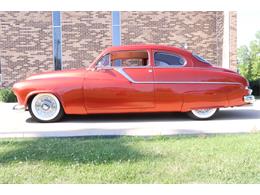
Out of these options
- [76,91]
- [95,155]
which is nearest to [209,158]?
[95,155]

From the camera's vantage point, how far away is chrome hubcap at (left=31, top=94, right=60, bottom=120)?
6738mm

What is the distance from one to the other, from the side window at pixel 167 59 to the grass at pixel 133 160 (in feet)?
7.06

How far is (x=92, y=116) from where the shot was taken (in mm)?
7516

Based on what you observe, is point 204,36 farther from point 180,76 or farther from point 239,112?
point 180,76

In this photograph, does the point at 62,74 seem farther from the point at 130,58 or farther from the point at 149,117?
the point at 149,117

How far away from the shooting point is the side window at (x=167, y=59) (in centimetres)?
680

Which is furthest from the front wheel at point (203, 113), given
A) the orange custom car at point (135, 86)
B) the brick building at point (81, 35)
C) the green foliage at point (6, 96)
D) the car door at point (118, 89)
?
the brick building at point (81, 35)

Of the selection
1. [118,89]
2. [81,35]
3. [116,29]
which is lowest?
[118,89]

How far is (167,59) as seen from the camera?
6.84 m

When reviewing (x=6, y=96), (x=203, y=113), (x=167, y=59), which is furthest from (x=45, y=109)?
(x=6, y=96)

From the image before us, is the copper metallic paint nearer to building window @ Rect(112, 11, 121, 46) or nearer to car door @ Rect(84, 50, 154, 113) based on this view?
car door @ Rect(84, 50, 154, 113)

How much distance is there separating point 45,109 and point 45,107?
0.14 feet

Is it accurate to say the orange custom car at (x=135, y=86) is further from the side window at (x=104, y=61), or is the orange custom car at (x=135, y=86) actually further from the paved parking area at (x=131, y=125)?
the paved parking area at (x=131, y=125)

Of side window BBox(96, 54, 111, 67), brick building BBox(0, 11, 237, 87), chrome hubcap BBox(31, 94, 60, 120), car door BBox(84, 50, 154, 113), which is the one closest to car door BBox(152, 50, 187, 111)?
car door BBox(84, 50, 154, 113)
